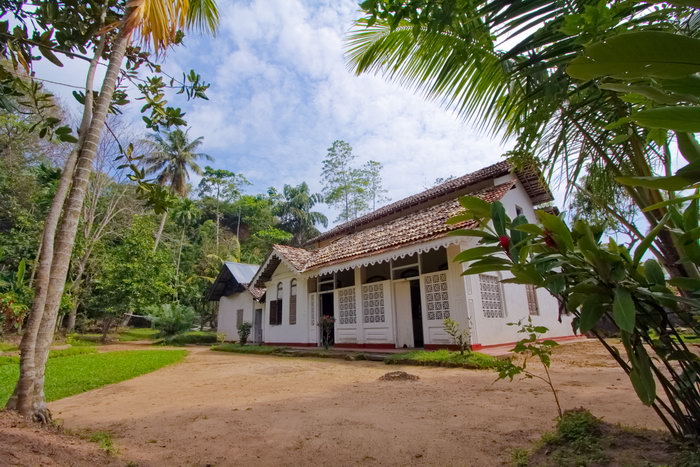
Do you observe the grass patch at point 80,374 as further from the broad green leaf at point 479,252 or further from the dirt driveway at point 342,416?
the broad green leaf at point 479,252

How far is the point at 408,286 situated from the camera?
10.8m

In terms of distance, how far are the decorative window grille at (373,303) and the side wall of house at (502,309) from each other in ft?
9.56

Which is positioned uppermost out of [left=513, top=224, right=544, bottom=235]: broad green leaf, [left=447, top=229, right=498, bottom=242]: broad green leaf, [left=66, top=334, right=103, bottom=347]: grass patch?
[left=447, top=229, right=498, bottom=242]: broad green leaf

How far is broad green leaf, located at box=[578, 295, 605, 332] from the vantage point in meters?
1.50

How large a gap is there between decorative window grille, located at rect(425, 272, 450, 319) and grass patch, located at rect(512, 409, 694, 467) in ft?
22.3

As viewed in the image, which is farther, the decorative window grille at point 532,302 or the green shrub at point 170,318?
the green shrub at point 170,318

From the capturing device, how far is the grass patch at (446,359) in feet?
23.3

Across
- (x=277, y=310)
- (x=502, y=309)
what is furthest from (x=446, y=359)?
(x=277, y=310)

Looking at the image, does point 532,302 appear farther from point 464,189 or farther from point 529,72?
point 529,72

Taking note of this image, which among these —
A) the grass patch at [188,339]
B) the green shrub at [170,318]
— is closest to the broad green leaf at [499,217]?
the grass patch at [188,339]

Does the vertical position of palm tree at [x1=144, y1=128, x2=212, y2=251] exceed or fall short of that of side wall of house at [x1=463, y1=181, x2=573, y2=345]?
it exceeds it

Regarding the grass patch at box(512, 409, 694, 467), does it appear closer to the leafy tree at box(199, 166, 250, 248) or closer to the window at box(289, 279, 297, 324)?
the window at box(289, 279, 297, 324)

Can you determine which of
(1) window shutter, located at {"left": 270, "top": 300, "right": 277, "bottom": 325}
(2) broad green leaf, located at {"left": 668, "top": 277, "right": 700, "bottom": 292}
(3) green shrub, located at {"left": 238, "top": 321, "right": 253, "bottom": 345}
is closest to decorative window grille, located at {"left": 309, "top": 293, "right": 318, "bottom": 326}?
(1) window shutter, located at {"left": 270, "top": 300, "right": 277, "bottom": 325}

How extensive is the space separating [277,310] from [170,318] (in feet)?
28.5
